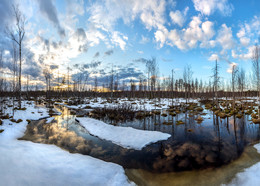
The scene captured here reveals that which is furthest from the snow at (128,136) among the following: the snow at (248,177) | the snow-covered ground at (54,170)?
the snow at (248,177)

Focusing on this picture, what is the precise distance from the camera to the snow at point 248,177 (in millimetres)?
3585

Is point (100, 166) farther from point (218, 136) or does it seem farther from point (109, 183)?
point (218, 136)

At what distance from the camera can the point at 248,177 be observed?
3.83m

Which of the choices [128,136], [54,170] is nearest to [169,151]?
[128,136]

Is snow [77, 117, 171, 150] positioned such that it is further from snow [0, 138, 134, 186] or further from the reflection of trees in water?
snow [0, 138, 134, 186]

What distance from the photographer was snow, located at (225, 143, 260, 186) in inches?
141

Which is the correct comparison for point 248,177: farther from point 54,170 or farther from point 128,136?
point 54,170

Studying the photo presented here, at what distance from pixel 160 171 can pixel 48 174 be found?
391 centimetres

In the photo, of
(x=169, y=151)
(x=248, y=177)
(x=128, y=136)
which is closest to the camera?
(x=248, y=177)

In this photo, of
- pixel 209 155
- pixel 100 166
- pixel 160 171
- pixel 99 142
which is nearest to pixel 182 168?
pixel 160 171

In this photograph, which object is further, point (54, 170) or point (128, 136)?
point (128, 136)

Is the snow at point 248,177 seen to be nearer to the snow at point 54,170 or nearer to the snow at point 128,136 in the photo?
the snow at point 54,170

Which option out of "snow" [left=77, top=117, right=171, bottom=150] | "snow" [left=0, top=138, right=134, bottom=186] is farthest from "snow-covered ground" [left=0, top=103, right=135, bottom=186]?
"snow" [left=77, top=117, right=171, bottom=150]

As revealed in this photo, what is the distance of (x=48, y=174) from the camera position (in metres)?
3.82
